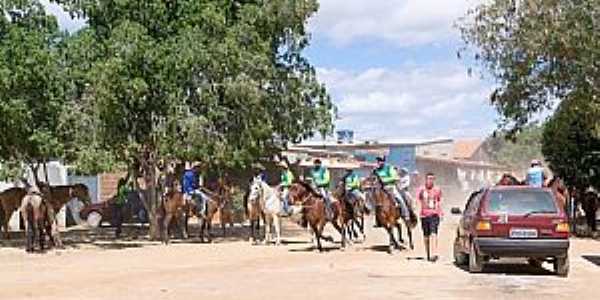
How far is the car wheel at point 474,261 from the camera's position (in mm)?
18641

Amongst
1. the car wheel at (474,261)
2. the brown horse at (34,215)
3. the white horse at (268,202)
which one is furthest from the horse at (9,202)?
the car wheel at (474,261)

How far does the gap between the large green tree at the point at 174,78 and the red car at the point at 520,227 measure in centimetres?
1060

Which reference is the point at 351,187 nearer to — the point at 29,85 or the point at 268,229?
the point at 268,229

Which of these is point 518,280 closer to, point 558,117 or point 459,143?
point 558,117

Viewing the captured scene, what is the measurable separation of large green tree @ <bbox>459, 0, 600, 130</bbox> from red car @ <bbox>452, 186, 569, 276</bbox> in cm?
985

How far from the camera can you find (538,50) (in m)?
28.8

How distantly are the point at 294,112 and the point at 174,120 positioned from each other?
6496 mm

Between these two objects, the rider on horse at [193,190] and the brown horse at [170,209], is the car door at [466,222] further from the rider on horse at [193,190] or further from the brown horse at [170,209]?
the brown horse at [170,209]

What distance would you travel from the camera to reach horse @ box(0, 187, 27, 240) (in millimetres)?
30766

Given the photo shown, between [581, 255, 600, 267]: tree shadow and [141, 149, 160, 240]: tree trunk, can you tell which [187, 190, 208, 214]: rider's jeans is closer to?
[141, 149, 160, 240]: tree trunk

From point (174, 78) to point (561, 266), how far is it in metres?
12.4

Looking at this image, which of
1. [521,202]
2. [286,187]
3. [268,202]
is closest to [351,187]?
[286,187]


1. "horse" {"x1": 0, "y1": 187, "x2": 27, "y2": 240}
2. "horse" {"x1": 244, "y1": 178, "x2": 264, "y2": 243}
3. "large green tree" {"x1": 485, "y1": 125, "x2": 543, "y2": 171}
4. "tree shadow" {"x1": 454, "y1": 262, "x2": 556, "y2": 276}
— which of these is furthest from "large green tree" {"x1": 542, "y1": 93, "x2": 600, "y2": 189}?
"large green tree" {"x1": 485, "y1": 125, "x2": 543, "y2": 171}

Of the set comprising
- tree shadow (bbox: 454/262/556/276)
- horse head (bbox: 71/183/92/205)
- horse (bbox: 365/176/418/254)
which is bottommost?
tree shadow (bbox: 454/262/556/276)
